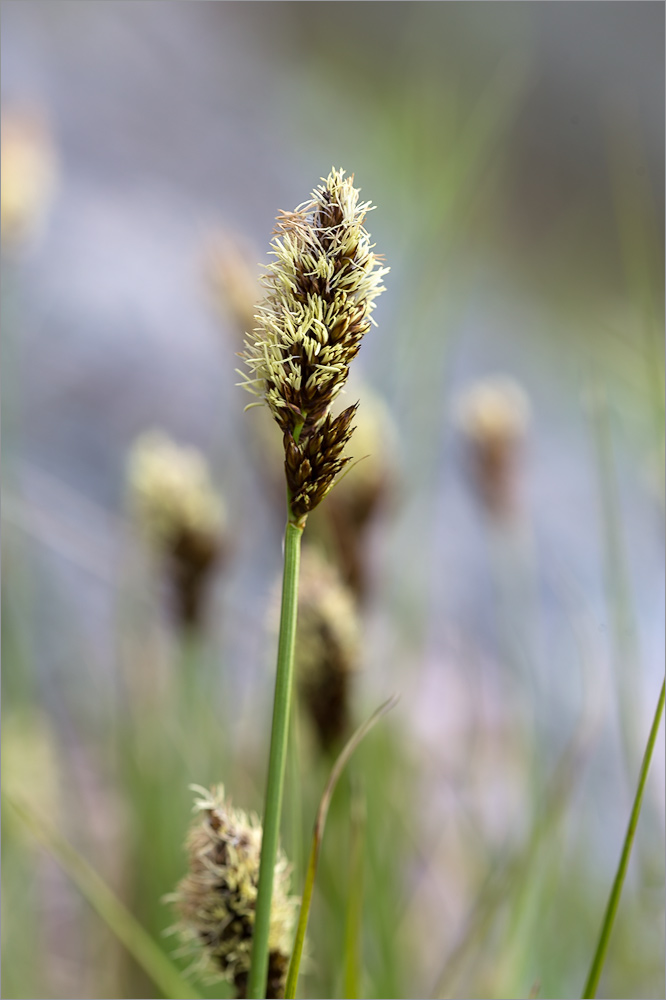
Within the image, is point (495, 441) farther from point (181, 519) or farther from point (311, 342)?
point (311, 342)

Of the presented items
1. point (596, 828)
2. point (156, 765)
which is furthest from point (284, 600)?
point (596, 828)

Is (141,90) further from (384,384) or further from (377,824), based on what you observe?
(377,824)

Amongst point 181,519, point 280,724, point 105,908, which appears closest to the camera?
point 280,724

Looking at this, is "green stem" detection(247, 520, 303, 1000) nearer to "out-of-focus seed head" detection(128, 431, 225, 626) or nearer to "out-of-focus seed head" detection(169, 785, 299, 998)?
"out-of-focus seed head" detection(169, 785, 299, 998)

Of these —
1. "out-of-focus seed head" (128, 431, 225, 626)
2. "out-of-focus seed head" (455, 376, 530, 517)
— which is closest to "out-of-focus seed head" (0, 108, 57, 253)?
"out-of-focus seed head" (128, 431, 225, 626)

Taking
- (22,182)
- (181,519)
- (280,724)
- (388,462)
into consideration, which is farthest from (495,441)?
(280,724)

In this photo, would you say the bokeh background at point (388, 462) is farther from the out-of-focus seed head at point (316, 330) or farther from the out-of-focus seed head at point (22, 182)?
the out-of-focus seed head at point (316, 330)
